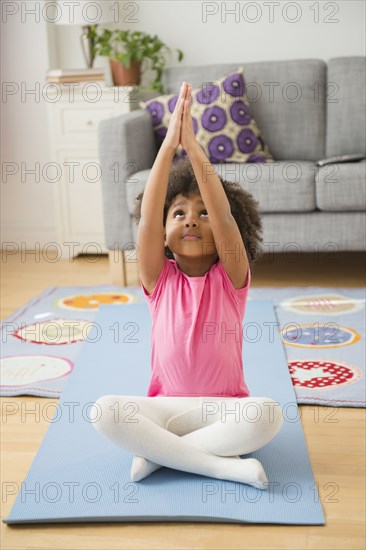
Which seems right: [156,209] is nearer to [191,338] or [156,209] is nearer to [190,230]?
[190,230]

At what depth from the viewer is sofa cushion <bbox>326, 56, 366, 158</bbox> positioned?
349cm

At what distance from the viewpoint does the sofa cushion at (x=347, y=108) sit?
3.49 meters

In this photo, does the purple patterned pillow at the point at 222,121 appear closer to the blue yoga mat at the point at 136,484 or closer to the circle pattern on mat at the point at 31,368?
the circle pattern on mat at the point at 31,368

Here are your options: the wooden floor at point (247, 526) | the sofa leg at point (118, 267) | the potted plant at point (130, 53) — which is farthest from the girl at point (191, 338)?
the potted plant at point (130, 53)

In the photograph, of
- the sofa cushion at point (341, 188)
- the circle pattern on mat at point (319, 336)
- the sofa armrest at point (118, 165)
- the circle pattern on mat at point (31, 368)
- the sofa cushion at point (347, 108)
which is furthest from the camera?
the sofa cushion at point (347, 108)

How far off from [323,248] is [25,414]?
140cm

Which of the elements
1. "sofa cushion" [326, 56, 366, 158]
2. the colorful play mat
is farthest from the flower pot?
the colorful play mat

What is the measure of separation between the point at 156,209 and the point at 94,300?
1.38m

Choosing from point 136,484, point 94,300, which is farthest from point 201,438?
point 94,300

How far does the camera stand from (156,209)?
173 cm

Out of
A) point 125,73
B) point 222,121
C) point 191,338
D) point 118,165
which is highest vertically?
point 125,73

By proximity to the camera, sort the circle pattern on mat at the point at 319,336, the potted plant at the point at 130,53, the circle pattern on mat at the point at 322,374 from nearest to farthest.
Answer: the circle pattern on mat at the point at 322,374, the circle pattern on mat at the point at 319,336, the potted plant at the point at 130,53

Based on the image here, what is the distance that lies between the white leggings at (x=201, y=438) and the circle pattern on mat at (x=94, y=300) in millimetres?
1335

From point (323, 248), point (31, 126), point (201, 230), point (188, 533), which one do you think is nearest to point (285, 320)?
point (323, 248)
